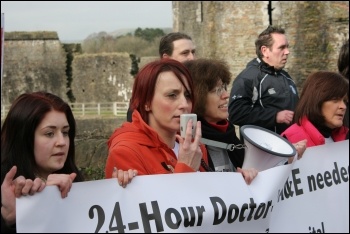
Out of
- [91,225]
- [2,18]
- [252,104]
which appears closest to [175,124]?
[91,225]

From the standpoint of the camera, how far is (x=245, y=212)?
3584 millimetres

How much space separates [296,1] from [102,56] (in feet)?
74.1

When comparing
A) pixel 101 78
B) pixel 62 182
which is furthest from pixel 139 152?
pixel 101 78

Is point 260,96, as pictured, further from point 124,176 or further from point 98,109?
point 98,109

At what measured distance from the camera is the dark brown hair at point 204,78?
4316 millimetres

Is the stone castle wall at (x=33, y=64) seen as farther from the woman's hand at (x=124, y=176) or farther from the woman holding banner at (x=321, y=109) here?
the woman's hand at (x=124, y=176)

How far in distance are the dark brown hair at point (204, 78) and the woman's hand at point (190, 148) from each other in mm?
919

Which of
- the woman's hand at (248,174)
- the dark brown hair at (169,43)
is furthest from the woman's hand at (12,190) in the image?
the dark brown hair at (169,43)

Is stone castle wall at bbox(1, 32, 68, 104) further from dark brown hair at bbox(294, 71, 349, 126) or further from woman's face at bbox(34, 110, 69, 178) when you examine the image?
woman's face at bbox(34, 110, 69, 178)

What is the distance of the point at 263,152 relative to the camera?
3.84m

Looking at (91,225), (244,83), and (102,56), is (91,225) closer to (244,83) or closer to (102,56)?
(244,83)

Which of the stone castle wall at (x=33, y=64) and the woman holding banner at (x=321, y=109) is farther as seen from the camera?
the stone castle wall at (x=33, y=64)

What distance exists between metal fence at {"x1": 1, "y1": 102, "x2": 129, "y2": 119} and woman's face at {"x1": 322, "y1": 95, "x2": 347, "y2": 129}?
24.0 m

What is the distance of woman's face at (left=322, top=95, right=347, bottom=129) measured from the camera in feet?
15.1
